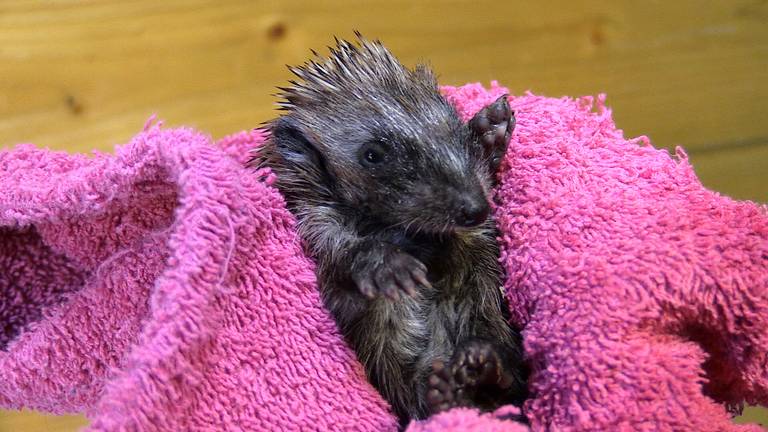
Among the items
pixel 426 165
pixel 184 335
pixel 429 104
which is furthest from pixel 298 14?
pixel 184 335

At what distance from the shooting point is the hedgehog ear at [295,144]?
1209 millimetres

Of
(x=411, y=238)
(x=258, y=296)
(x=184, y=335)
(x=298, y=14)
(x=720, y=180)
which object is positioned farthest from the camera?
(x=720, y=180)

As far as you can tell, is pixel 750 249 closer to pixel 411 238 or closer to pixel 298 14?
pixel 411 238

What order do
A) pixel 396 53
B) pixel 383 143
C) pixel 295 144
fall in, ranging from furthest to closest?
pixel 396 53, pixel 295 144, pixel 383 143

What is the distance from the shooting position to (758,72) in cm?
218

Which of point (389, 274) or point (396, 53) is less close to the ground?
point (396, 53)

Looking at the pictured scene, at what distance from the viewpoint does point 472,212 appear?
100 cm

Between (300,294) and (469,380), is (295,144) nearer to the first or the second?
(300,294)

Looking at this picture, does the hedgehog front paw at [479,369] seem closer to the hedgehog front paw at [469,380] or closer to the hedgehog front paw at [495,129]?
the hedgehog front paw at [469,380]

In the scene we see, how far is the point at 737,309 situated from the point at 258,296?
652 mm

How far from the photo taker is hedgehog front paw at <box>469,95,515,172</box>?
1.14 metres

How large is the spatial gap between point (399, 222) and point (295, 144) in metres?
0.27

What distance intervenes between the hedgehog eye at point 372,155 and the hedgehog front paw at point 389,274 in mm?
149

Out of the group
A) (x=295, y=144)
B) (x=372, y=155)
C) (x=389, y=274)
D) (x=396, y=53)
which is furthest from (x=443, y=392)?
(x=396, y=53)
